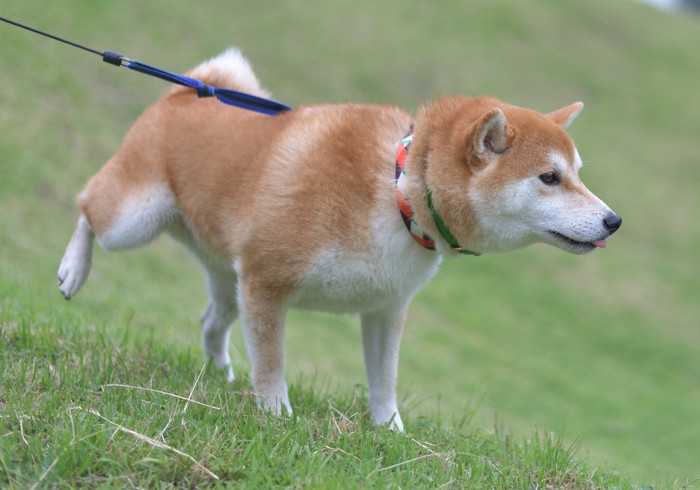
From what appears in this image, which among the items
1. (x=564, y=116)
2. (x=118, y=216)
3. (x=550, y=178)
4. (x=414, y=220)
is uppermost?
(x=564, y=116)

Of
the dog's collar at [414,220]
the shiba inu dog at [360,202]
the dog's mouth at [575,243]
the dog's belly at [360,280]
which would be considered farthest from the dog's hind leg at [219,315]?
the dog's mouth at [575,243]

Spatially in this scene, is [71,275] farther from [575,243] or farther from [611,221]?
[611,221]

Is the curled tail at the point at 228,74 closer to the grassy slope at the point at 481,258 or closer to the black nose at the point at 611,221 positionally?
the grassy slope at the point at 481,258

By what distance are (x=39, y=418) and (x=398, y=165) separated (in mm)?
1812

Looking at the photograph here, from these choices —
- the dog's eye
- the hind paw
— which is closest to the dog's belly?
the dog's eye

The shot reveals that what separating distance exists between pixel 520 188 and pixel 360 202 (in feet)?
2.27

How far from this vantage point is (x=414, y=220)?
374 cm

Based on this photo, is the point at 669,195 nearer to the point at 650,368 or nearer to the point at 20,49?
the point at 650,368

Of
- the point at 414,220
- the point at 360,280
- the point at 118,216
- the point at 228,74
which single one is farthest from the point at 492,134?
the point at 118,216

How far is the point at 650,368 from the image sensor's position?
11.6 meters

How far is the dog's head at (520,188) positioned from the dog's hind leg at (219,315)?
1578 millimetres

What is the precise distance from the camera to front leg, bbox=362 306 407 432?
4.27 m

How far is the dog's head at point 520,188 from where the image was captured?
3623 mm

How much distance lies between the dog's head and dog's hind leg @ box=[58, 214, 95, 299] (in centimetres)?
203
